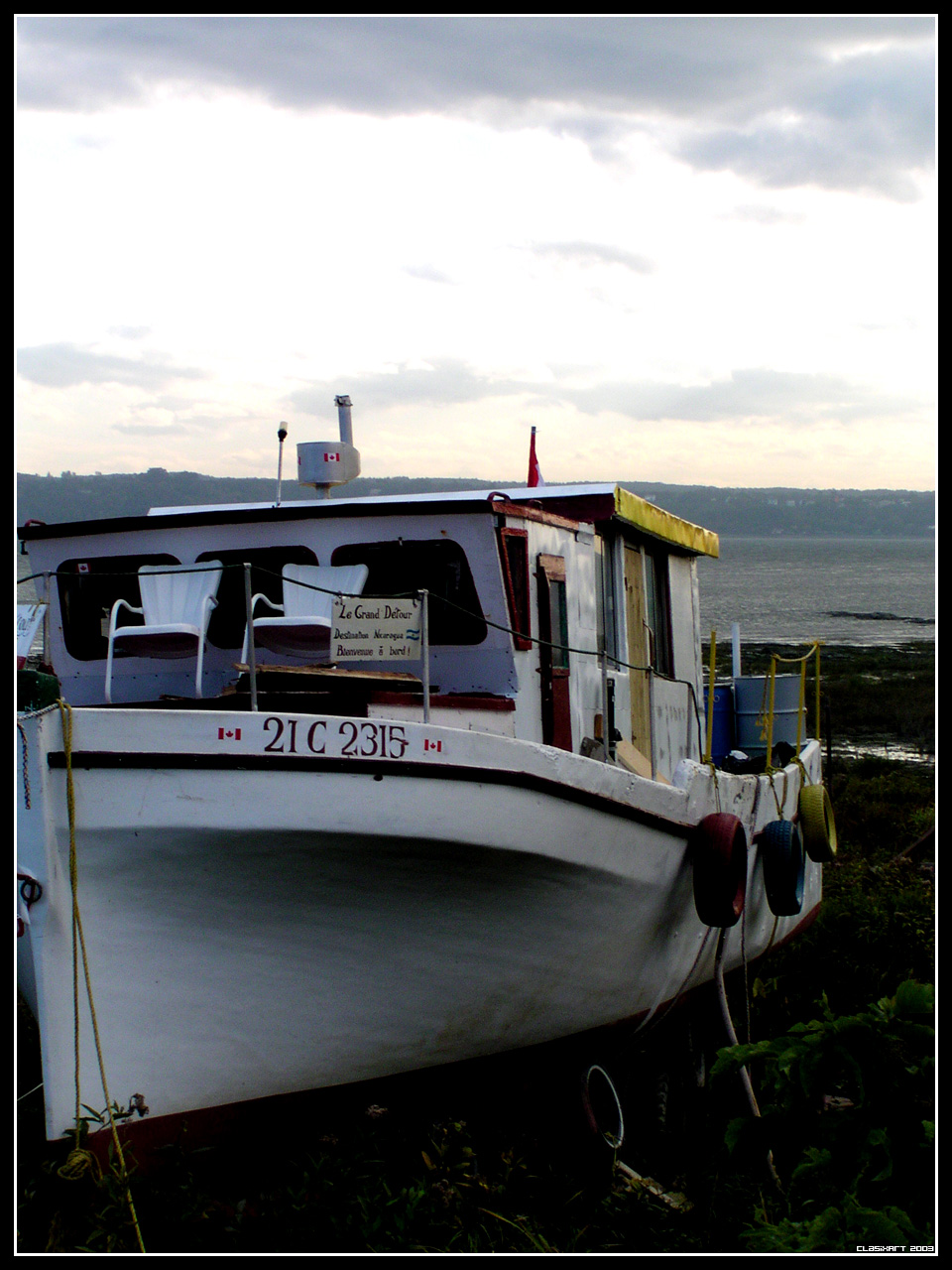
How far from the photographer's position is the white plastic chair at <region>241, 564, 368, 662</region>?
21.8ft

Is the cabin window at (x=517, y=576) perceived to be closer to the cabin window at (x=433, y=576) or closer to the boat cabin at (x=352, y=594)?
the boat cabin at (x=352, y=594)

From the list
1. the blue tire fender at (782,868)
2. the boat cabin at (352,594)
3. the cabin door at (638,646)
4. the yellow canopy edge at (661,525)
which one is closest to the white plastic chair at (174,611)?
the boat cabin at (352,594)

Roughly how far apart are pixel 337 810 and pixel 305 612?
1.78 metres

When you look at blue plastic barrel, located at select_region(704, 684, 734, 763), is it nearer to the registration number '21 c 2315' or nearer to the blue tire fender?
the blue tire fender

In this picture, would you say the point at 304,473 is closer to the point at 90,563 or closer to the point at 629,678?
the point at 90,563

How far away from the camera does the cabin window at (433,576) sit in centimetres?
696

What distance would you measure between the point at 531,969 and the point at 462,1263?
1.60m

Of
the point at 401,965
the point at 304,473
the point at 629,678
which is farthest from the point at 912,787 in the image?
the point at 401,965

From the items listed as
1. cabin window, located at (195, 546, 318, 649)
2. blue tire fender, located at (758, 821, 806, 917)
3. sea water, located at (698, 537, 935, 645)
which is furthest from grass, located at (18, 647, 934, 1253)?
sea water, located at (698, 537, 935, 645)

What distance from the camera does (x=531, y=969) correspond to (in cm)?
658

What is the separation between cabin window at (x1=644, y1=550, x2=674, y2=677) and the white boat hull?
143 inches

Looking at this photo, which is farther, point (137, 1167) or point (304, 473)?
point (304, 473)

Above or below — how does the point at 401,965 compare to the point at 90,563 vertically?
below

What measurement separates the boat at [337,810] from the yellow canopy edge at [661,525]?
0.14m
